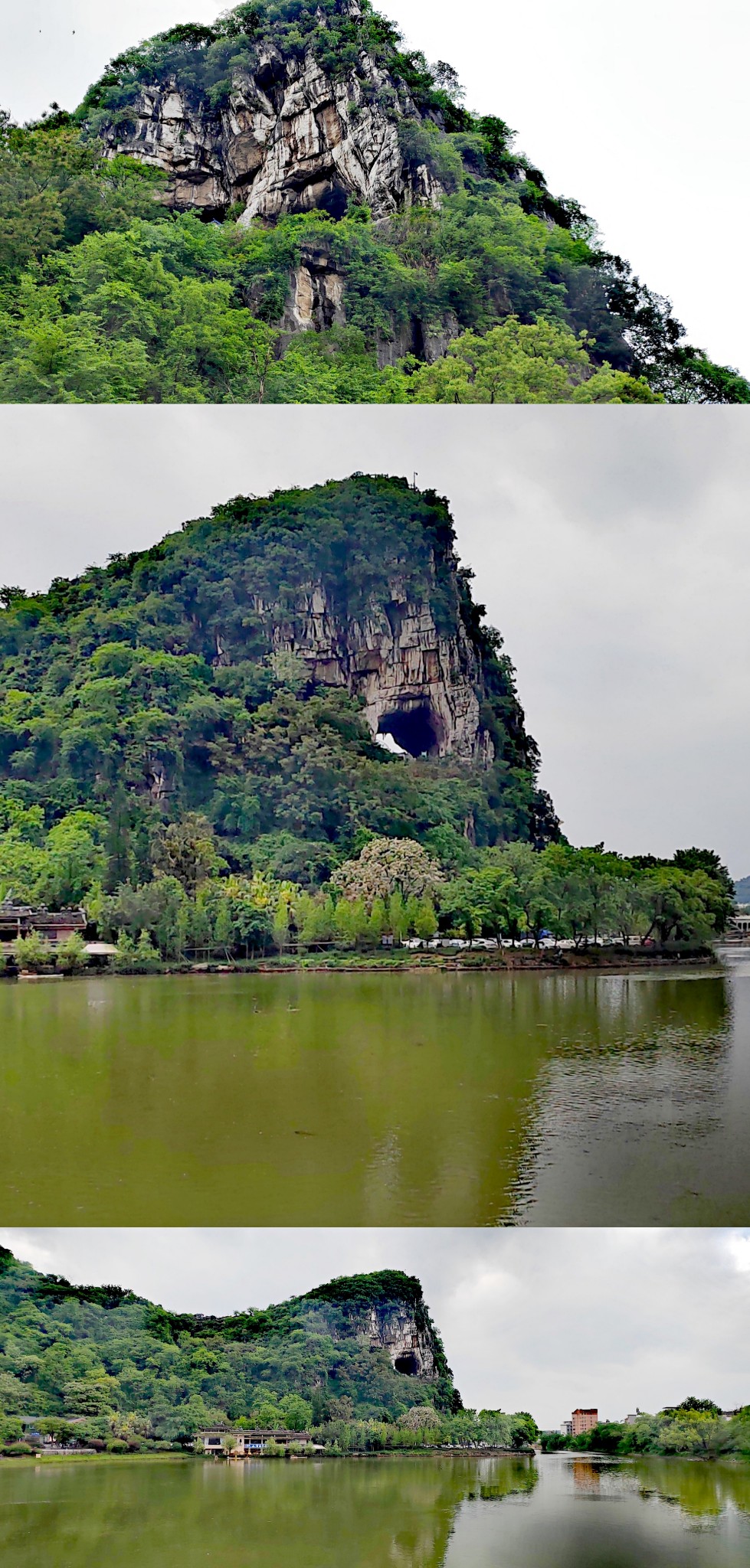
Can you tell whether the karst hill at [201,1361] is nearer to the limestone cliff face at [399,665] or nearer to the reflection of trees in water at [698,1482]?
the reflection of trees in water at [698,1482]

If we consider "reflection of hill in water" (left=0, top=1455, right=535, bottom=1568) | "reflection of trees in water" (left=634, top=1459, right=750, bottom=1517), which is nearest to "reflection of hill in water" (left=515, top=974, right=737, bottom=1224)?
"reflection of hill in water" (left=0, top=1455, right=535, bottom=1568)

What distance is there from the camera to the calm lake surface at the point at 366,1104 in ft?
12.3

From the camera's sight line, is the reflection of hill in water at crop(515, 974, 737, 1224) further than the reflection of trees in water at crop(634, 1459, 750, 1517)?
No

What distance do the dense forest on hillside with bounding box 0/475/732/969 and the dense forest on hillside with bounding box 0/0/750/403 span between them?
90 centimetres

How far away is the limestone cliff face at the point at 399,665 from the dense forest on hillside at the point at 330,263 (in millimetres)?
1164

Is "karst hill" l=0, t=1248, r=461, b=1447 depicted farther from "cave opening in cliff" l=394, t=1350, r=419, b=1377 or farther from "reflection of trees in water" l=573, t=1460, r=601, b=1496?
"reflection of trees in water" l=573, t=1460, r=601, b=1496

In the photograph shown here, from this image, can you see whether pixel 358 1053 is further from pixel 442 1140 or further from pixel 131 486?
pixel 131 486

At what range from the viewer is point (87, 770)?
4.59 metres

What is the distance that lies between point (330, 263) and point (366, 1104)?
429cm

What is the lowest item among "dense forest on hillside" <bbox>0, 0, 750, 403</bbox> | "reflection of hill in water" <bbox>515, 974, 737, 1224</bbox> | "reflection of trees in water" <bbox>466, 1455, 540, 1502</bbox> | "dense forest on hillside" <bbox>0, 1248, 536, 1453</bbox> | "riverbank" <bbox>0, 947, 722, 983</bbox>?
"reflection of trees in water" <bbox>466, 1455, 540, 1502</bbox>

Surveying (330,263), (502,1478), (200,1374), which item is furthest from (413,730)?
(502,1478)

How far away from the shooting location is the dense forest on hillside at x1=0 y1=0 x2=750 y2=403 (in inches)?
193

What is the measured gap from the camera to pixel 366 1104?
3961 millimetres

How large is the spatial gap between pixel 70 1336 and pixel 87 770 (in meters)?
3.89
